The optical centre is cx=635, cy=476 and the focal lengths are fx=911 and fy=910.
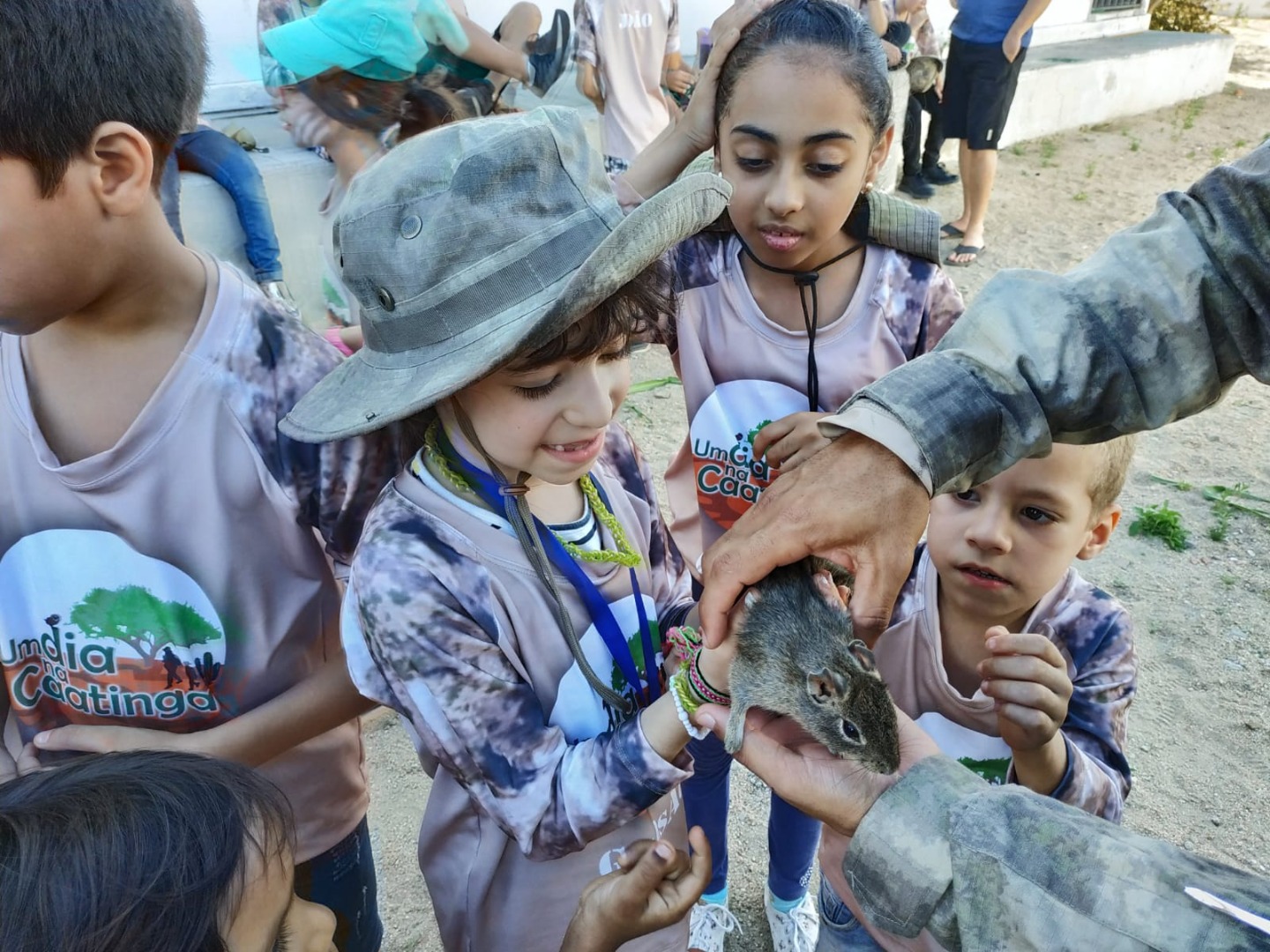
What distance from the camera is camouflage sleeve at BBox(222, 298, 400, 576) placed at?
160cm

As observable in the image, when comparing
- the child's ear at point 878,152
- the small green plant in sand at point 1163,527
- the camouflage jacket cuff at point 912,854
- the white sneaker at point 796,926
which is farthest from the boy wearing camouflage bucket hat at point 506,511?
the small green plant in sand at point 1163,527

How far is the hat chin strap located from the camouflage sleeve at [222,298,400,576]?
0.20m

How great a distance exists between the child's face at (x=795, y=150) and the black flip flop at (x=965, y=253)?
224 inches

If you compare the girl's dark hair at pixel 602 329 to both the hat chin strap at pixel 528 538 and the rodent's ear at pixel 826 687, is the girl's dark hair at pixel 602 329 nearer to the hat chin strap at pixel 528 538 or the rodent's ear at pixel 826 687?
the hat chin strap at pixel 528 538

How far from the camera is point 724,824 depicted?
8.78 ft

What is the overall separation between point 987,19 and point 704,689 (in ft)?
25.9

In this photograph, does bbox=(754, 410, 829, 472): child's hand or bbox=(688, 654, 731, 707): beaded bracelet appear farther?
bbox=(754, 410, 829, 472): child's hand

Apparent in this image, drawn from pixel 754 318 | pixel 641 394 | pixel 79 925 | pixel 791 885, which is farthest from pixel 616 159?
pixel 79 925

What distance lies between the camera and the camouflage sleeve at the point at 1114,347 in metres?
1.55

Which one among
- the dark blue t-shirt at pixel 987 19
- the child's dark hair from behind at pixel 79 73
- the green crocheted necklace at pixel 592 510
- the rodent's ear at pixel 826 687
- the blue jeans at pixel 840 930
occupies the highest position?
the child's dark hair from behind at pixel 79 73

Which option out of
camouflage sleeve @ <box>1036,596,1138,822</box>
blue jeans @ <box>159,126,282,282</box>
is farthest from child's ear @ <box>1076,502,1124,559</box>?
blue jeans @ <box>159,126,282,282</box>

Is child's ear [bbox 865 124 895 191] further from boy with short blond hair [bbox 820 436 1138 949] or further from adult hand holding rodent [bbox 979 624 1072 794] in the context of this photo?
adult hand holding rodent [bbox 979 624 1072 794]

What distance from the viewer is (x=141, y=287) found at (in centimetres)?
157

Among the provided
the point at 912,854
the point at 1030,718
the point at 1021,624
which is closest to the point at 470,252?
the point at 912,854
